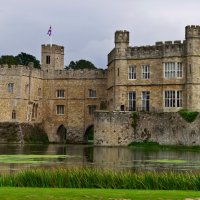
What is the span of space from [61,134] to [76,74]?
8479mm

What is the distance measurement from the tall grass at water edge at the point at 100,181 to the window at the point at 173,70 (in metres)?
42.7

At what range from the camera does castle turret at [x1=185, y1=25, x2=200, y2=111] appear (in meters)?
61.5

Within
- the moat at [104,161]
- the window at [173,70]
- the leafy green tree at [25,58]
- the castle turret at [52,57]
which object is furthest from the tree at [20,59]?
the moat at [104,161]

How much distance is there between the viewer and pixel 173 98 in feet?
209

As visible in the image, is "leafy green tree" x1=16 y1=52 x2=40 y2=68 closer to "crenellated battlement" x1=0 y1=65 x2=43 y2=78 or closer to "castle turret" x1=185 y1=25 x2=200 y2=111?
"crenellated battlement" x1=0 y1=65 x2=43 y2=78

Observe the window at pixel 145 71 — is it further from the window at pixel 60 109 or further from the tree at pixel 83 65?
the tree at pixel 83 65

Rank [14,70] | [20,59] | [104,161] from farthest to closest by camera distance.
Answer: [20,59], [14,70], [104,161]

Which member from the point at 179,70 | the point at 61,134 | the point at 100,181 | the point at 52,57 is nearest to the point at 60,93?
the point at 61,134

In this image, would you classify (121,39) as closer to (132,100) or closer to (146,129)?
Result: (132,100)

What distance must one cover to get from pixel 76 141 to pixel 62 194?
58854mm

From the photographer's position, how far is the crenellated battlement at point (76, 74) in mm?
77562

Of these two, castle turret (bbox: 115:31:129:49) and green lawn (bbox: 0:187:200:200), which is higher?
castle turret (bbox: 115:31:129:49)

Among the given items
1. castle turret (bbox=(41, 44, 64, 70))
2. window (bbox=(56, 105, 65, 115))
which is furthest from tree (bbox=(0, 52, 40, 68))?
window (bbox=(56, 105, 65, 115))

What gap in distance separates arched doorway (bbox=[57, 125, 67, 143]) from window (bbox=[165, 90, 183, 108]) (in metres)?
19.5
